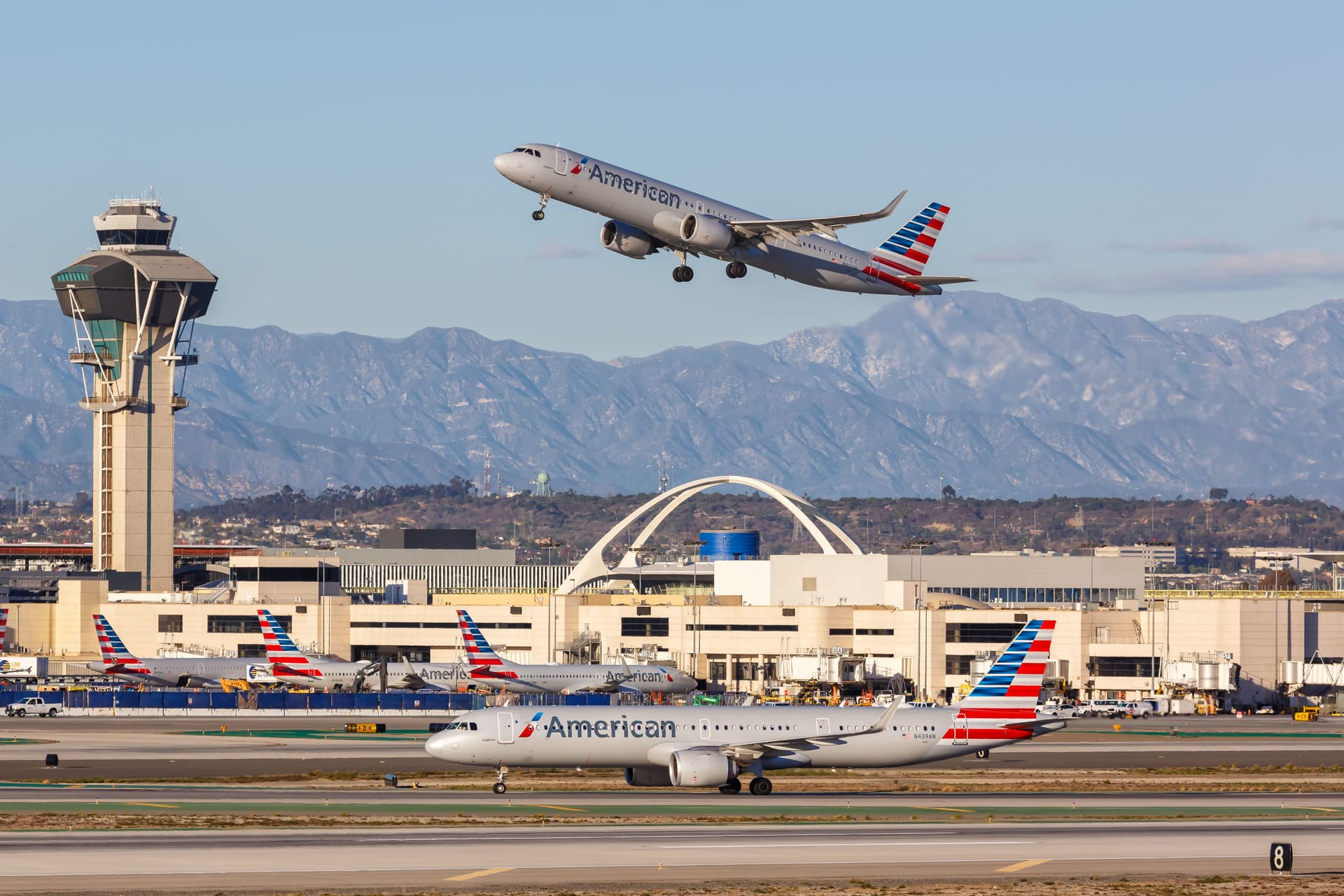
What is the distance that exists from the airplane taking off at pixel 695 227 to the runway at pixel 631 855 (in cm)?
2452

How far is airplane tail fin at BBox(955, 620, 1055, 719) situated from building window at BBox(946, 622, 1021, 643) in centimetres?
A: 10887

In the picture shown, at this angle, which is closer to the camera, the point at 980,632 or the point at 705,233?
the point at 705,233

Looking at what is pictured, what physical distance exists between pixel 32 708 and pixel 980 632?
9370 centimetres

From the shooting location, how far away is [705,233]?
77.1m

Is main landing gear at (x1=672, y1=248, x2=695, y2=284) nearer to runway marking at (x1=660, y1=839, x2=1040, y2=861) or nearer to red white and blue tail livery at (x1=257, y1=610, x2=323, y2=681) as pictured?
runway marking at (x1=660, y1=839, x2=1040, y2=861)

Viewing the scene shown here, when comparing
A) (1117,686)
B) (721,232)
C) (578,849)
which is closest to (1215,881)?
(578,849)

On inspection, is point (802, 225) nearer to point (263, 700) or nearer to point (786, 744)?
point (786, 744)

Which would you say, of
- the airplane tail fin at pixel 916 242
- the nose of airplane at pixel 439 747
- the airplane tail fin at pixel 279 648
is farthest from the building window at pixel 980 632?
the nose of airplane at pixel 439 747

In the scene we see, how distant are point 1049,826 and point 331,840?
79.9 ft

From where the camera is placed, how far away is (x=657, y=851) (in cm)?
5753

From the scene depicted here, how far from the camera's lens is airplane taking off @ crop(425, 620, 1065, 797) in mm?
76062

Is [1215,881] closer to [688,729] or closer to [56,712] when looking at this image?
[688,729]

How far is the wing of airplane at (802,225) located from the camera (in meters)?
77.9

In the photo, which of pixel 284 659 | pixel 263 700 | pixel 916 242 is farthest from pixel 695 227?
pixel 284 659
